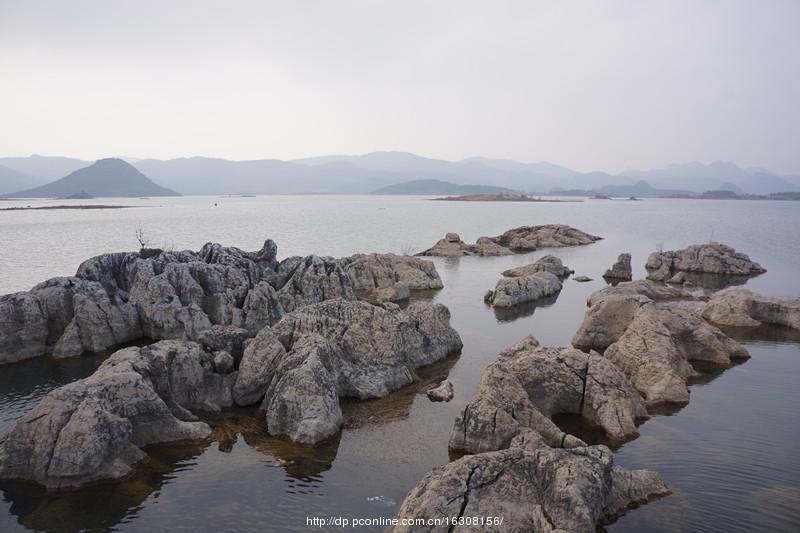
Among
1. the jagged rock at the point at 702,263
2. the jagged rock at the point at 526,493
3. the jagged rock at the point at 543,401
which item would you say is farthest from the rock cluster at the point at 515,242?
the jagged rock at the point at 526,493

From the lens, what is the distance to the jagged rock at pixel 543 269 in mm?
52906

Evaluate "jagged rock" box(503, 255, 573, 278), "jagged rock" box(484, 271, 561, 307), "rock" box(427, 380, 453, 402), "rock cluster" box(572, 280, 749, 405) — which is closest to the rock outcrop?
"rock" box(427, 380, 453, 402)

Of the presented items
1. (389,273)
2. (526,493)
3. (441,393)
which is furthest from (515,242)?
(526,493)

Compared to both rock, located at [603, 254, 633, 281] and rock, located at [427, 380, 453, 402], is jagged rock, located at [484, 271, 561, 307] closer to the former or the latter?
rock, located at [603, 254, 633, 281]

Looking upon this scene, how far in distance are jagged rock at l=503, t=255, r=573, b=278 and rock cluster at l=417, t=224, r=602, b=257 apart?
15491mm

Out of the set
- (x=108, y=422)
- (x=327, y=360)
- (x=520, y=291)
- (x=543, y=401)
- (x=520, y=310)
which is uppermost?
(x=327, y=360)

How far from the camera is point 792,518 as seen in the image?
1296 centimetres

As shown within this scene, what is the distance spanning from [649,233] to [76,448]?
115356mm

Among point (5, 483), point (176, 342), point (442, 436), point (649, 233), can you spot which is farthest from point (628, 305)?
point (649, 233)

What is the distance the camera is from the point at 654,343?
23188 millimetres

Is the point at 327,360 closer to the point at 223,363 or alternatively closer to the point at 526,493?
Answer: the point at 223,363

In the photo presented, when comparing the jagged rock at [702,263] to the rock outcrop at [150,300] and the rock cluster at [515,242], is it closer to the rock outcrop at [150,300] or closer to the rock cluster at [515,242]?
the rock cluster at [515,242]

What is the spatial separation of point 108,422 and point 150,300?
52.6 feet

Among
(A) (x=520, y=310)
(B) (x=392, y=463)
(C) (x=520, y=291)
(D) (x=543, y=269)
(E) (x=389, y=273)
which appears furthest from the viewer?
(D) (x=543, y=269)
